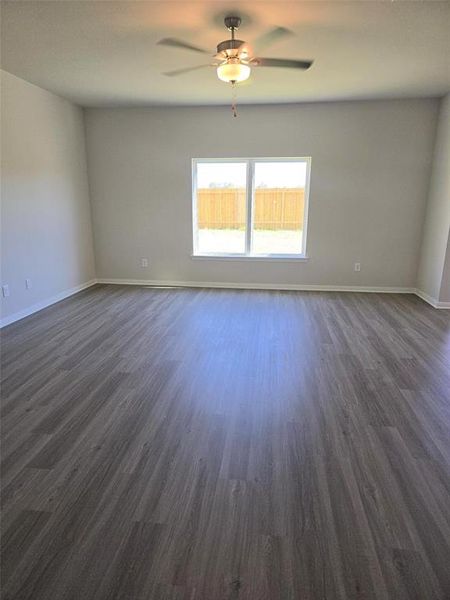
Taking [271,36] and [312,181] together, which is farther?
[312,181]

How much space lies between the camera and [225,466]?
6.32 feet

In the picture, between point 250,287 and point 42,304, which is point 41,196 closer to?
point 42,304

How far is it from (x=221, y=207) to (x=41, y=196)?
98.9 inches

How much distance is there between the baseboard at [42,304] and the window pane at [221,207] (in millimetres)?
1944

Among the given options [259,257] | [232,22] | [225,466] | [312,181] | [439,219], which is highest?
[232,22]

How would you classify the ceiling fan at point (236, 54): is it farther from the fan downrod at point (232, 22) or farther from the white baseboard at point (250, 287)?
the white baseboard at point (250, 287)

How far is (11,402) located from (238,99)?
439cm

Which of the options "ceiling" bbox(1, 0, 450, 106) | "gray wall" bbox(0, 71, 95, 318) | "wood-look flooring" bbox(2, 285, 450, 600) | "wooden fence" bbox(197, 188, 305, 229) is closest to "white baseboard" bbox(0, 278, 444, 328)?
"gray wall" bbox(0, 71, 95, 318)

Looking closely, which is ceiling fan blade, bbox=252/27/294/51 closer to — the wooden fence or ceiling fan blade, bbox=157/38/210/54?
ceiling fan blade, bbox=157/38/210/54

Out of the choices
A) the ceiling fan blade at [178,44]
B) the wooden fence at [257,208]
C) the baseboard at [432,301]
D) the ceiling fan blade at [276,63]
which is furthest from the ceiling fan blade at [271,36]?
the baseboard at [432,301]

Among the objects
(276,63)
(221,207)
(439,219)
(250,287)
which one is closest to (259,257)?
(250,287)

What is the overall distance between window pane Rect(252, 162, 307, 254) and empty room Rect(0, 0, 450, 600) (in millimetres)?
34

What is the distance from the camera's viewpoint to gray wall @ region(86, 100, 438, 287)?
497 centimetres

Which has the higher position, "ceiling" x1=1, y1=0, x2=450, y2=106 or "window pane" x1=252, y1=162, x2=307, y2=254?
"ceiling" x1=1, y1=0, x2=450, y2=106
